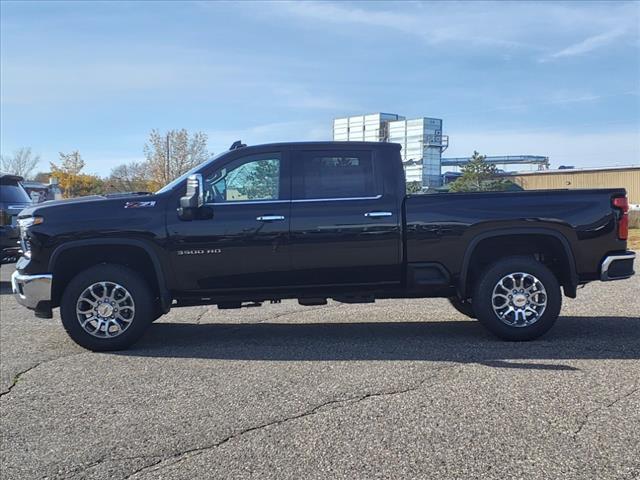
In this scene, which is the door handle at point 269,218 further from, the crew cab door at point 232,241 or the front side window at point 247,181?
the front side window at point 247,181

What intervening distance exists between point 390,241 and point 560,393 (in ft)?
7.71

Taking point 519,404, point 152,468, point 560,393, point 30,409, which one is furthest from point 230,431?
point 560,393

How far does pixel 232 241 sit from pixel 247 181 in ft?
2.20

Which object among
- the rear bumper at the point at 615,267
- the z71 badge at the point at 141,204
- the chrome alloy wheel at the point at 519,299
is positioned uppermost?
Result: the z71 badge at the point at 141,204

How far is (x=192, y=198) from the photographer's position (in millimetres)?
6254

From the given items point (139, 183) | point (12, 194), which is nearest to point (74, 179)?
point (139, 183)

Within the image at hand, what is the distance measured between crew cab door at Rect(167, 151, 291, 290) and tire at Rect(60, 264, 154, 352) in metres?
0.46

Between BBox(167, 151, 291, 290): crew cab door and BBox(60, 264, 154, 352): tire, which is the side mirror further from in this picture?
BBox(60, 264, 154, 352): tire

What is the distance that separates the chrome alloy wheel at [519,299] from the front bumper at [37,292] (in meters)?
4.48

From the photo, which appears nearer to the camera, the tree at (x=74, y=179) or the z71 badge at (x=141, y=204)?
the z71 badge at (x=141, y=204)

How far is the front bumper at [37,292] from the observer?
6.35m

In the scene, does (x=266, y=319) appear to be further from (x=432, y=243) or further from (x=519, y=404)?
(x=519, y=404)

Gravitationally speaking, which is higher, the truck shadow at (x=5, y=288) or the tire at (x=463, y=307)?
the tire at (x=463, y=307)

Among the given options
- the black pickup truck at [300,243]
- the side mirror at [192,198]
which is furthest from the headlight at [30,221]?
the side mirror at [192,198]
